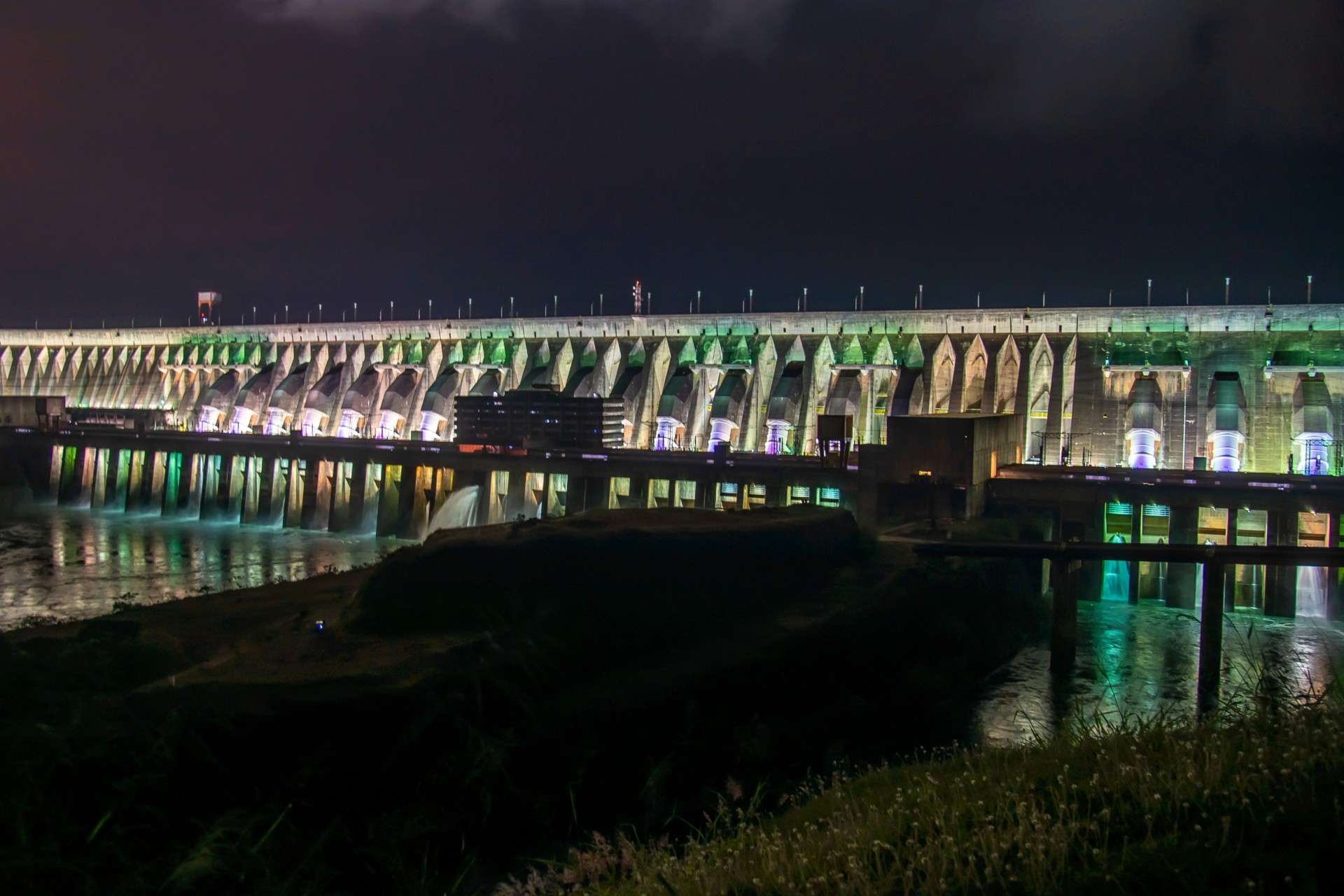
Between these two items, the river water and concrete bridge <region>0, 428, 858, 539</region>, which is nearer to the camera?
the river water

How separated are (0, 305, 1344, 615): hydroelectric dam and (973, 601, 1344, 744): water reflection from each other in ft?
8.99

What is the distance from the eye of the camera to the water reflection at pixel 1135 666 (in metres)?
22.2

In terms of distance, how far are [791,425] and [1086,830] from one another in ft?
158

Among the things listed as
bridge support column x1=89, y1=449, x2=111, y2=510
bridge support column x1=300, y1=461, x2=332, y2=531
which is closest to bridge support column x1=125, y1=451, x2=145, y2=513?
bridge support column x1=89, y1=449, x2=111, y2=510


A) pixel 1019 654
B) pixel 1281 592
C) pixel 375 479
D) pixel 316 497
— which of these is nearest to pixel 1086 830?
pixel 1019 654

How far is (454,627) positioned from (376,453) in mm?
33119

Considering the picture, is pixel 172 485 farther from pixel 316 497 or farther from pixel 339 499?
pixel 339 499

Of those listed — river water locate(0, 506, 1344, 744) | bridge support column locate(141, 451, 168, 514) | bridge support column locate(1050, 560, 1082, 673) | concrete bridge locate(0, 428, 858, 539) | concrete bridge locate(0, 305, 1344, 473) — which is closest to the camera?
river water locate(0, 506, 1344, 744)

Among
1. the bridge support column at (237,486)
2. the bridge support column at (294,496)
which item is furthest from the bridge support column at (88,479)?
the bridge support column at (294,496)

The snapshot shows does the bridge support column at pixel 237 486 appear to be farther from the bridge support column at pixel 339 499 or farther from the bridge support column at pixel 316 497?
the bridge support column at pixel 339 499

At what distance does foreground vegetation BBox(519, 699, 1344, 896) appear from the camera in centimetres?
728

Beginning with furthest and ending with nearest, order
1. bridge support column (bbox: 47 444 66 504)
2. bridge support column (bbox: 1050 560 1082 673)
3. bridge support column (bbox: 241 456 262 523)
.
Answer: bridge support column (bbox: 47 444 66 504) < bridge support column (bbox: 241 456 262 523) < bridge support column (bbox: 1050 560 1082 673)

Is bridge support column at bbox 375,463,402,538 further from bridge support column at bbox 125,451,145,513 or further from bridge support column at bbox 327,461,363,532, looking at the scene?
bridge support column at bbox 125,451,145,513

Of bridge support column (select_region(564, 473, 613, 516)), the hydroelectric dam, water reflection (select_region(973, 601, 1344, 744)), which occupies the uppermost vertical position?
the hydroelectric dam
